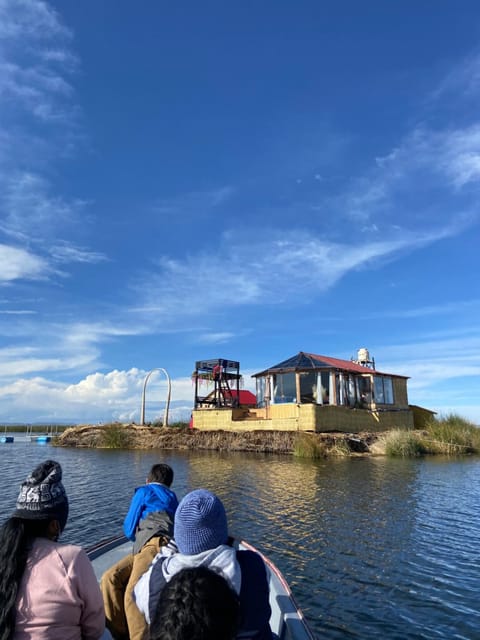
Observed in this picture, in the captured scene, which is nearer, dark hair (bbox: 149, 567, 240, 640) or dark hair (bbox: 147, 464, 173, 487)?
dark hair (bbox: 149, 567, 240, 640)

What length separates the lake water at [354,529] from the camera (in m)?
5.88

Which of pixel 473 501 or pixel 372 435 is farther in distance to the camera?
pixel 372 435

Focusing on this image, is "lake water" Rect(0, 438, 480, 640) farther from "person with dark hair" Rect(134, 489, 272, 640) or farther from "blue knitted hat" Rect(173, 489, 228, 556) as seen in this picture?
"blue knitted hat" Rect(173, 489, 228, 556)

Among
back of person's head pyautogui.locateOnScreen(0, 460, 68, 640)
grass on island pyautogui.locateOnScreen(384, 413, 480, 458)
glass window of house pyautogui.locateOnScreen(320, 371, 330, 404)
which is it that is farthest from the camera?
glass window of house pyautogui.locateOnScreen(320, 371, 330, 404)

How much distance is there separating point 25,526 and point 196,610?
1.54m

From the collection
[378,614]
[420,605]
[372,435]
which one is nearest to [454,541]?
[420,605]

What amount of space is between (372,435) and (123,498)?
16701 mm

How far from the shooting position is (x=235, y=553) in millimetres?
2322

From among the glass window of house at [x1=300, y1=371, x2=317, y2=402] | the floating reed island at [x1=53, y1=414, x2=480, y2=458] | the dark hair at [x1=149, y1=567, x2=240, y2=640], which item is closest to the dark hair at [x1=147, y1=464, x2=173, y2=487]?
the dark hair at [x1=149, y1=567, x2=240, y2=640]

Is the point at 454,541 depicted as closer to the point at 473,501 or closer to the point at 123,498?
the point at 473,501

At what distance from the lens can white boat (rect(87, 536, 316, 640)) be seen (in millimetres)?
3892

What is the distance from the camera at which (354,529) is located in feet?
30.9

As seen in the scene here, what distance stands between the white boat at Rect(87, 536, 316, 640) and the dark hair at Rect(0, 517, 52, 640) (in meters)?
1.41

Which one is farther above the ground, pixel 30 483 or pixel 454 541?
Result: pixel 30 483
